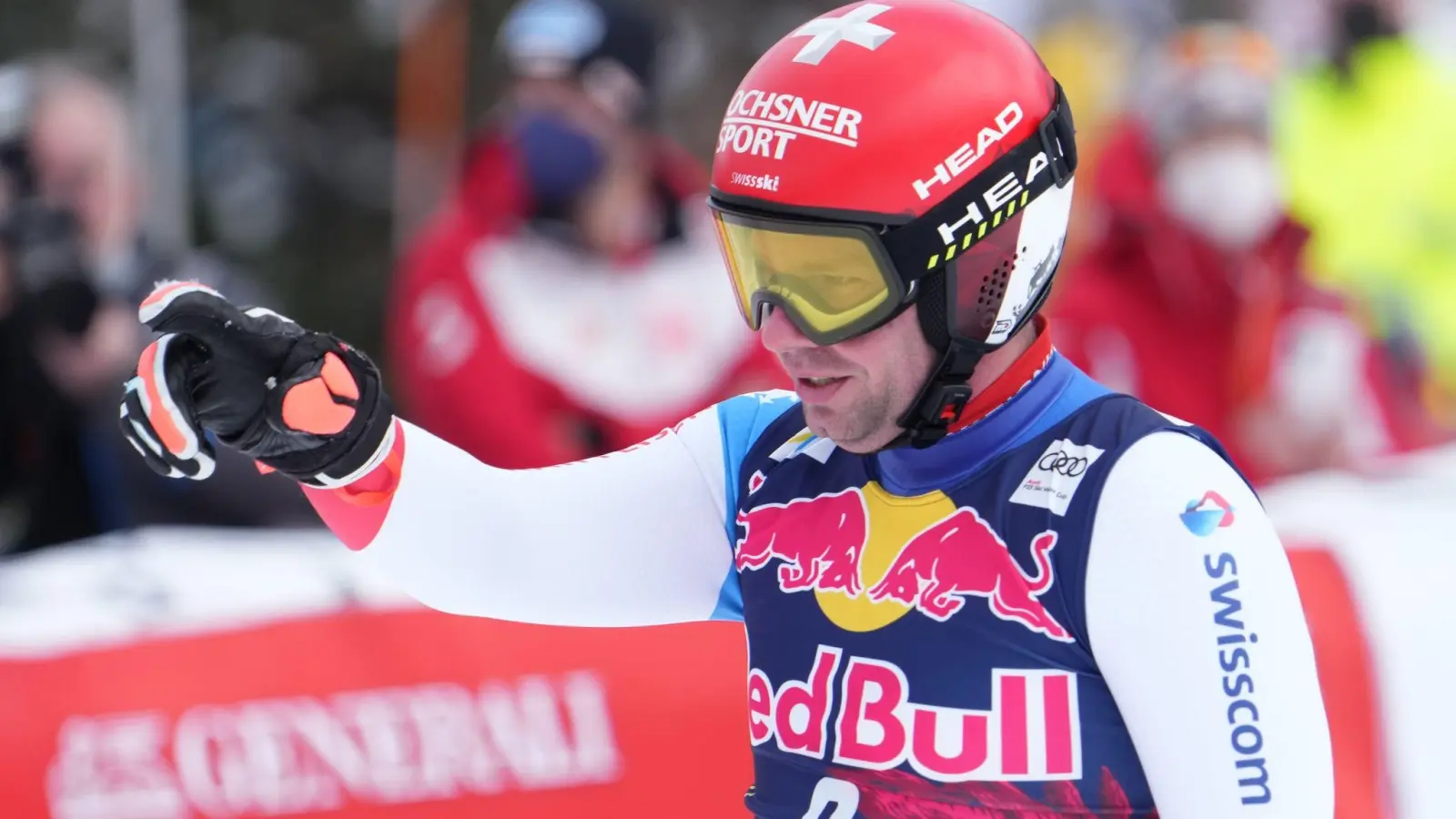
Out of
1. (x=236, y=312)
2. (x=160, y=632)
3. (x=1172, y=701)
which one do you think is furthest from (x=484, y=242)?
(x=1172, y=701)

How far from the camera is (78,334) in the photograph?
5.09 metres

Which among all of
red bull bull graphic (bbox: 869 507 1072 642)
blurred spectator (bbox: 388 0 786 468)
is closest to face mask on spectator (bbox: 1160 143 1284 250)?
blurred spectator (bbox: 388 0 786 468)

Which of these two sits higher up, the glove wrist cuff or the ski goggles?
the ski goggles

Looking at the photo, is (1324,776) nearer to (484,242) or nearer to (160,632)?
(160,632)

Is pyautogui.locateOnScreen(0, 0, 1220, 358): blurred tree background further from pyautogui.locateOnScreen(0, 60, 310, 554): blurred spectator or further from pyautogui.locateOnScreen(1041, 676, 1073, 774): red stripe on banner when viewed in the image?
pyautogui.locateOnScreen(1041, 676, 1073, 774): red stripe on banner

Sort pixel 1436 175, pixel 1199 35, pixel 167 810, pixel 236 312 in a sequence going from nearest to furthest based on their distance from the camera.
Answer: pixel 236 312 → pixel 167 810 → pixel 1199 35 → pixel 1436 175

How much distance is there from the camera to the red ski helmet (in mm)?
2205

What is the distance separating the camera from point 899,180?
221 centimetres

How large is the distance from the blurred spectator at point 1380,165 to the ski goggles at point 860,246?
545cm

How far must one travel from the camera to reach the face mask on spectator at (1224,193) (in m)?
5.91

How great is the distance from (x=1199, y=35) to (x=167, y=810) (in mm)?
4004

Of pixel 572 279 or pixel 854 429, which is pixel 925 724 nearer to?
pixel 854 429

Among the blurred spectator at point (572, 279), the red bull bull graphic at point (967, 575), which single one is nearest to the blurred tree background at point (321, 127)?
the blurred spectator at point (572, 279)

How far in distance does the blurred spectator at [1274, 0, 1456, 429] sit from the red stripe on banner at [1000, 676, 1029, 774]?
5643 mm
